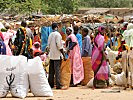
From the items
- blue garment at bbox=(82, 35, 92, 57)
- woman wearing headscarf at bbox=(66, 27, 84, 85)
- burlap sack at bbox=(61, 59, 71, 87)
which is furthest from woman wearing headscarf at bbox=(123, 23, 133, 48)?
burlap sack at bbox=(61, 59, 71, 87)

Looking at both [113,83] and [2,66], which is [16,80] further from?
[113,83]

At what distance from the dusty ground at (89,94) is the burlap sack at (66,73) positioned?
213 mm

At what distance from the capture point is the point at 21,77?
9203 millimetres

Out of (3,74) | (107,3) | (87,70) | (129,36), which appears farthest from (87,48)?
(107,3)

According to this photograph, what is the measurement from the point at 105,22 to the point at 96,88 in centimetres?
1439

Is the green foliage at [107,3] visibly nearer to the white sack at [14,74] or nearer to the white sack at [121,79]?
the white sack at [121,79]

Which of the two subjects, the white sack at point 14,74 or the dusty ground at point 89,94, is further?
the dusty ground at point 89,94

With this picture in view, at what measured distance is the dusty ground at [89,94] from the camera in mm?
9328

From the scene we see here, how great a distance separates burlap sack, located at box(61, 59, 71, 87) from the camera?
11.0 meters

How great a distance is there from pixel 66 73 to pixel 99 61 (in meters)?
0.84

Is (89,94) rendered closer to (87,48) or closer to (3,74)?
(87,48)

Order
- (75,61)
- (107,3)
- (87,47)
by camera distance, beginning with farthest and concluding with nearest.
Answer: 1. (107,3)
2. (87,47)
3. (75,61)

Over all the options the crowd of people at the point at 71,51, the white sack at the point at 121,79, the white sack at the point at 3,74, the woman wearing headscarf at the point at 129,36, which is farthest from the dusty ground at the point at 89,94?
the woman wearing headscarf at the point at 129,36

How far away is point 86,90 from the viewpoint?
1072cm
